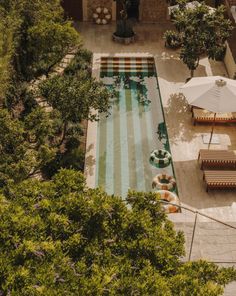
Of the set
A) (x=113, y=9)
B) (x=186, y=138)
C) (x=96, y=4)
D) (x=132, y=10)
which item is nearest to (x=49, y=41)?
(x=186, y=138)

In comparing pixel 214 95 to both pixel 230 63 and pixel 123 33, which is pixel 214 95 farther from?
pixel 123 33

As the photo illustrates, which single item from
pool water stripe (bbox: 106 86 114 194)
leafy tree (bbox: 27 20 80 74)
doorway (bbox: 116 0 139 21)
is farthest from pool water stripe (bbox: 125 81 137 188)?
doorway (bbox: 116 0 139 21)

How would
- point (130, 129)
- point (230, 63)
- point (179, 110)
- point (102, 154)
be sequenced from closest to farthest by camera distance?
1. point (102, 154)
2. point (130, 129)
3. point (179, 110)
4. point (230, 63)

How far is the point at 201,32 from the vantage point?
77.4ft

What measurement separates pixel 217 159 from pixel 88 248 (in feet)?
38.7

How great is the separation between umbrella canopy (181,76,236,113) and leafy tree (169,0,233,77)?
3.96 m

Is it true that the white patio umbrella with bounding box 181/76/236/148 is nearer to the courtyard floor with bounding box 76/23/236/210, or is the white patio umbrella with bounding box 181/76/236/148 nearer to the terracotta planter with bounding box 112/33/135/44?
the courtyard floor with bounding box 76/23/236/210

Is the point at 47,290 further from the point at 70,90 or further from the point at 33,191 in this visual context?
the point at 70,90

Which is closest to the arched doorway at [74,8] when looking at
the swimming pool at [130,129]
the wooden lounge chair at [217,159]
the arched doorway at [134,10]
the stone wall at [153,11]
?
the arched doorway at [134,10]

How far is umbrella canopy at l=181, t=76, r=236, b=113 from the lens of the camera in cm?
1919

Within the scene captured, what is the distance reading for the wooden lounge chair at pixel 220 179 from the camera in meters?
18.3

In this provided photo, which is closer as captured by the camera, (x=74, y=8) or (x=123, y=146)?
(x=123, y=146)

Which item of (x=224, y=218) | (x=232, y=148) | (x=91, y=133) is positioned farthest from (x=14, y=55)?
(x=224, y=218)

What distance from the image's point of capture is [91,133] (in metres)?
22.3
